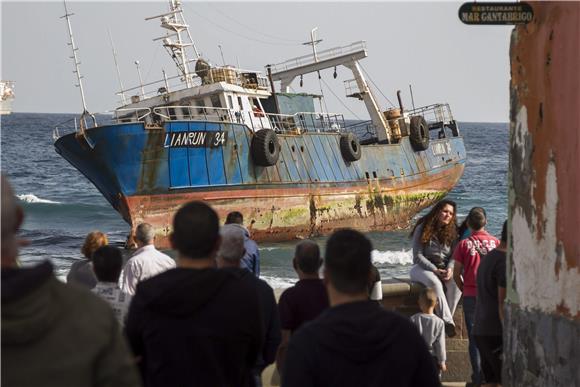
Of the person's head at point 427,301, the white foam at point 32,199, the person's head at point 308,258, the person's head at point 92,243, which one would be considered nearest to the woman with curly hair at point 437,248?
the person's head at point 427,301

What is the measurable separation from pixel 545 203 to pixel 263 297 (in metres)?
2.01

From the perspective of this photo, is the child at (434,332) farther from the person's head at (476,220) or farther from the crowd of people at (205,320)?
the person's head at (476,220)

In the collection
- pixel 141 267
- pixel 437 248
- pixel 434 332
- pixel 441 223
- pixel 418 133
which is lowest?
pixel 418 133

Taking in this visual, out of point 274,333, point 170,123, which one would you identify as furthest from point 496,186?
point 274,333

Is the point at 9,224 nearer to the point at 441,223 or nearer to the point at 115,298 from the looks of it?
the point at 115,298

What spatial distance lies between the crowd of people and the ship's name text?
20.0 m

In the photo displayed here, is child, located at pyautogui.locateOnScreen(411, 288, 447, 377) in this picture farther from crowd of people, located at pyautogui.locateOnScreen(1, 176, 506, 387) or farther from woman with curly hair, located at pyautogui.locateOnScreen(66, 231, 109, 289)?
woman with curly hair, located at pyautogui.locateOnScreen(66, 231, 109, 289)

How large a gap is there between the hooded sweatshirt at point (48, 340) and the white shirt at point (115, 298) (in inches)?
94.5

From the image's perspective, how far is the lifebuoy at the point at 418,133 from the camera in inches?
1410

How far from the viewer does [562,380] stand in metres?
5.93

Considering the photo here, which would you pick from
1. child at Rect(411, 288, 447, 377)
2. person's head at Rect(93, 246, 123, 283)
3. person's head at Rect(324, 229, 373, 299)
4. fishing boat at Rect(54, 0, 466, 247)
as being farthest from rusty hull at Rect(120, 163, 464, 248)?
person's head at Rect(324, 229, 373, 299)

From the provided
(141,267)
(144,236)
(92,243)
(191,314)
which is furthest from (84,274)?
(191,314)

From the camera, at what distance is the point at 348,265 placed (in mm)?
3822

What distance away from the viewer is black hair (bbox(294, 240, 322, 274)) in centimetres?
565
